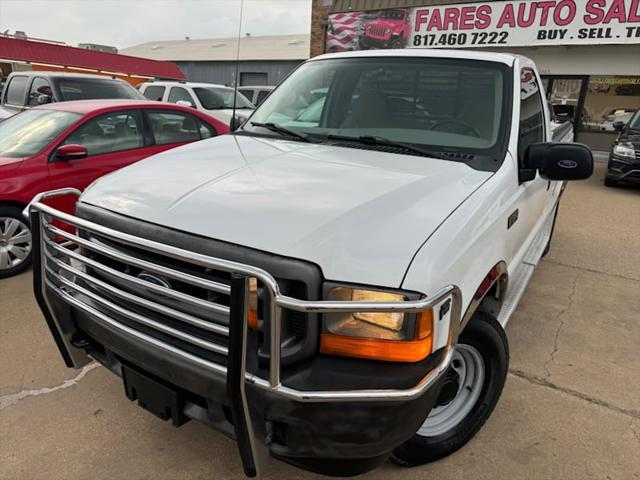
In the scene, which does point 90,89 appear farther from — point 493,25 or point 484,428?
point 493,25

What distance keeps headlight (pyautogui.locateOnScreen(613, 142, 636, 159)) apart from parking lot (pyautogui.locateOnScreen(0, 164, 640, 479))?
627 centimetres

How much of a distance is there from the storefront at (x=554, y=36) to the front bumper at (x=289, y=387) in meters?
13.0

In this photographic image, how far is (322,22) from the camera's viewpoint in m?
15.5

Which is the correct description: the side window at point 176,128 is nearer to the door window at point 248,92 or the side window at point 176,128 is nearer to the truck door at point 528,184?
the truck door at point 528,184

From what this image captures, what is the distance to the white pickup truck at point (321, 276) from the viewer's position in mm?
1558

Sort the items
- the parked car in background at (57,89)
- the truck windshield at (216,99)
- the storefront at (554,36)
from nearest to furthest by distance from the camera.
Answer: the parked car in background at (57,89) < the truck windshield at (216,99) < the storefront at (554,36)

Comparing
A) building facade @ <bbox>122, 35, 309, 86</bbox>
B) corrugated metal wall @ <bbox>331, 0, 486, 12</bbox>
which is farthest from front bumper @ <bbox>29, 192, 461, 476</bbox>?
building facade @ <bbox>122, 35, 309, 86</bbox>

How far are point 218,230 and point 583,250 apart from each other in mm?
5320

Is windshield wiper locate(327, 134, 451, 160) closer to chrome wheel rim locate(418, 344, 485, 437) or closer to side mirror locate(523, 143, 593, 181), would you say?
side mirror locate(523, 143, 593, 181)

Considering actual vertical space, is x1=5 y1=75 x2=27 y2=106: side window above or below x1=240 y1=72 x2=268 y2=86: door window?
below

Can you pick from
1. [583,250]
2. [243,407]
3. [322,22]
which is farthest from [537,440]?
[322,22]

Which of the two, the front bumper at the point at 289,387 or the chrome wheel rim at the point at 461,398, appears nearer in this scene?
the front bumper at the point at 289,387

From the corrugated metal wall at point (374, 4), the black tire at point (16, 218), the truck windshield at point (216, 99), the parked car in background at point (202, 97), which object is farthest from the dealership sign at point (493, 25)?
the black tire at point (16, 218)

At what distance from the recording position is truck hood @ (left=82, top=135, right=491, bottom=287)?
64.7 inches
